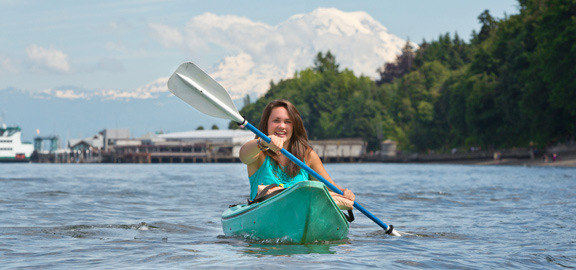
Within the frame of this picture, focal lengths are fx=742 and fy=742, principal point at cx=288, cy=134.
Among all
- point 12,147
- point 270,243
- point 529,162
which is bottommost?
point 270,243

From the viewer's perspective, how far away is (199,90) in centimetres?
1078

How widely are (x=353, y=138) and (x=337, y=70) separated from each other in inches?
1691

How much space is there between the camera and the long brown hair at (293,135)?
10.4 meters

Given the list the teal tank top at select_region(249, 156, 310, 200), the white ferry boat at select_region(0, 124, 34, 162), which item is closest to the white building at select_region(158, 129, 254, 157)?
the white ferry boat at select_region(0, 124, 34, 162)

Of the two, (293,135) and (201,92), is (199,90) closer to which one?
(201,92)

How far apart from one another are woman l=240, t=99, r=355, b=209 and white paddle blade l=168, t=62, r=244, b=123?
0.68 metres

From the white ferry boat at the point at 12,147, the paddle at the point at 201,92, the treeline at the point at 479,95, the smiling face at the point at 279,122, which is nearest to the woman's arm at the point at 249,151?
the smiling face at the point at 279,122

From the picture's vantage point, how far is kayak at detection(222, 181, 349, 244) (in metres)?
9.99

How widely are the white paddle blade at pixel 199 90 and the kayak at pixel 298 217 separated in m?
1.46

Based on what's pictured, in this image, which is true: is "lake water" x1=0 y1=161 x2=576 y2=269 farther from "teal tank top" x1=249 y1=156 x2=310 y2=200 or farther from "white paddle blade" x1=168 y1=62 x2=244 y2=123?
"white paddle blade" x1=168 y1=62 x2=244 y2=123

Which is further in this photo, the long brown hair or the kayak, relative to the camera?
the long brown hair

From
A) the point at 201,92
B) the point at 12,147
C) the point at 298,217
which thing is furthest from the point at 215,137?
the point at 298,217

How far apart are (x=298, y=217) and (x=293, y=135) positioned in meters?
1.22

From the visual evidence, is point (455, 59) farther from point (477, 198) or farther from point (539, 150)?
point (477, 198)
